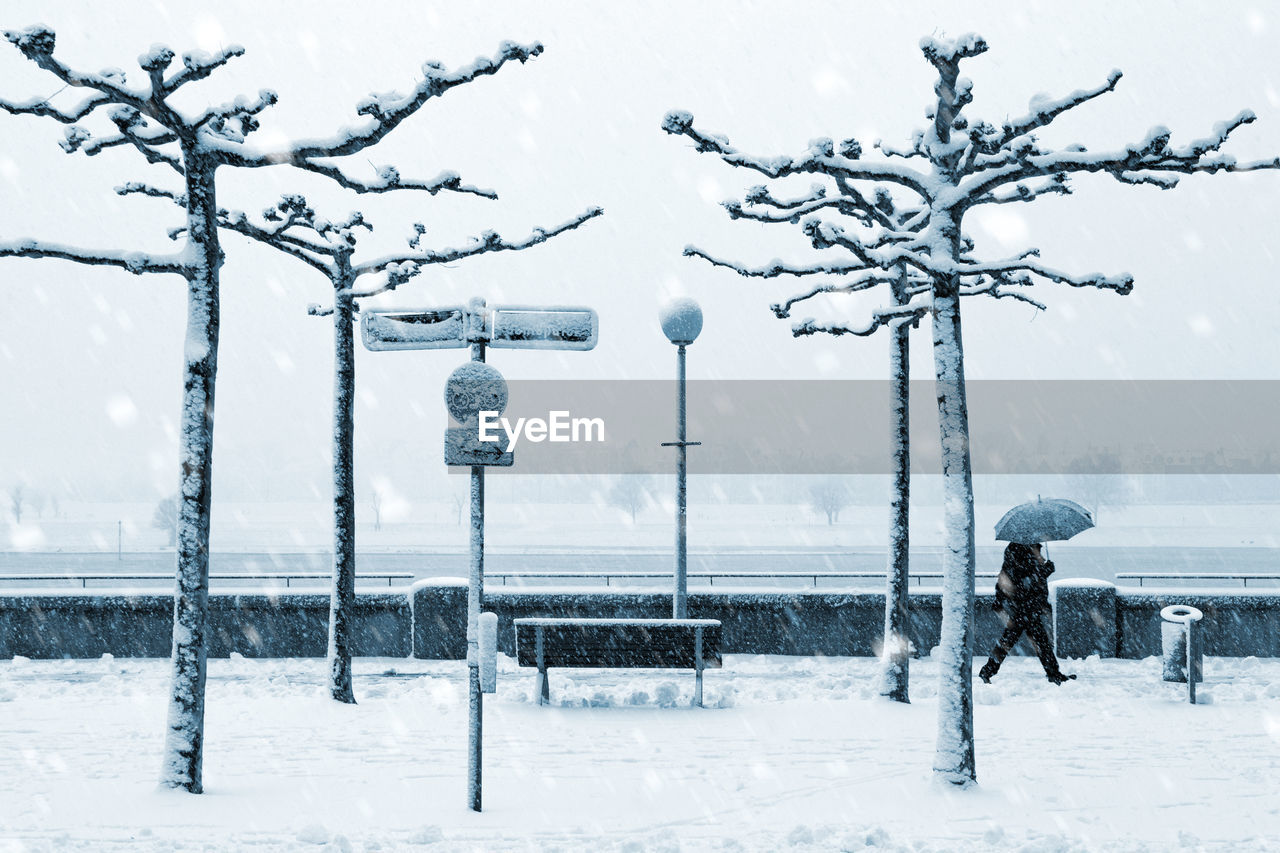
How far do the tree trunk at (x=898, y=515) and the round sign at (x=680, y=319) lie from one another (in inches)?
84.3

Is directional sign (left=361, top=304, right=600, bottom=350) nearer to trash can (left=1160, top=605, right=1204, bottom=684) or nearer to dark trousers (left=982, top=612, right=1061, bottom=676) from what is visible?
dark trousers (left=982, top=612, right=1061, bottom=676)

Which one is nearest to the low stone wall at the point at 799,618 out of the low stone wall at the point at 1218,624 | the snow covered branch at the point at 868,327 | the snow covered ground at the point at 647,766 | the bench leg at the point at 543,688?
the low stone wall at the point at 1218,624

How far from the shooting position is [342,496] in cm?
1091

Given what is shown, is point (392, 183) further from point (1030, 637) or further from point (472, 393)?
point (1030, 637)

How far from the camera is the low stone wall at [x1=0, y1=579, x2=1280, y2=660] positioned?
1365cm

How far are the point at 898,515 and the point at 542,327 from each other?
4935 millimetres

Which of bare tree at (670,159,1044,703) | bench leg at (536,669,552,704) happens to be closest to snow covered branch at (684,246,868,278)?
bare tree at (670,159,1044,703)

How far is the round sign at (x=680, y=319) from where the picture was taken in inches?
477

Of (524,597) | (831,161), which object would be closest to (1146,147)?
(831,161)

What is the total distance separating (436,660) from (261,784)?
20.8ft

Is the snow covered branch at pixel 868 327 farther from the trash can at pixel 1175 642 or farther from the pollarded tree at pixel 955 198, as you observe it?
the trash can at pixel 1175 642

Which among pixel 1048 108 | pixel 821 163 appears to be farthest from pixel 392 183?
pixel 1048 108

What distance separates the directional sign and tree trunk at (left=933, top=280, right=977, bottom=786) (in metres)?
2.26

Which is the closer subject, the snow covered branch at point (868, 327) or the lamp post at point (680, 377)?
the snow covered branch at point (868, 327)
